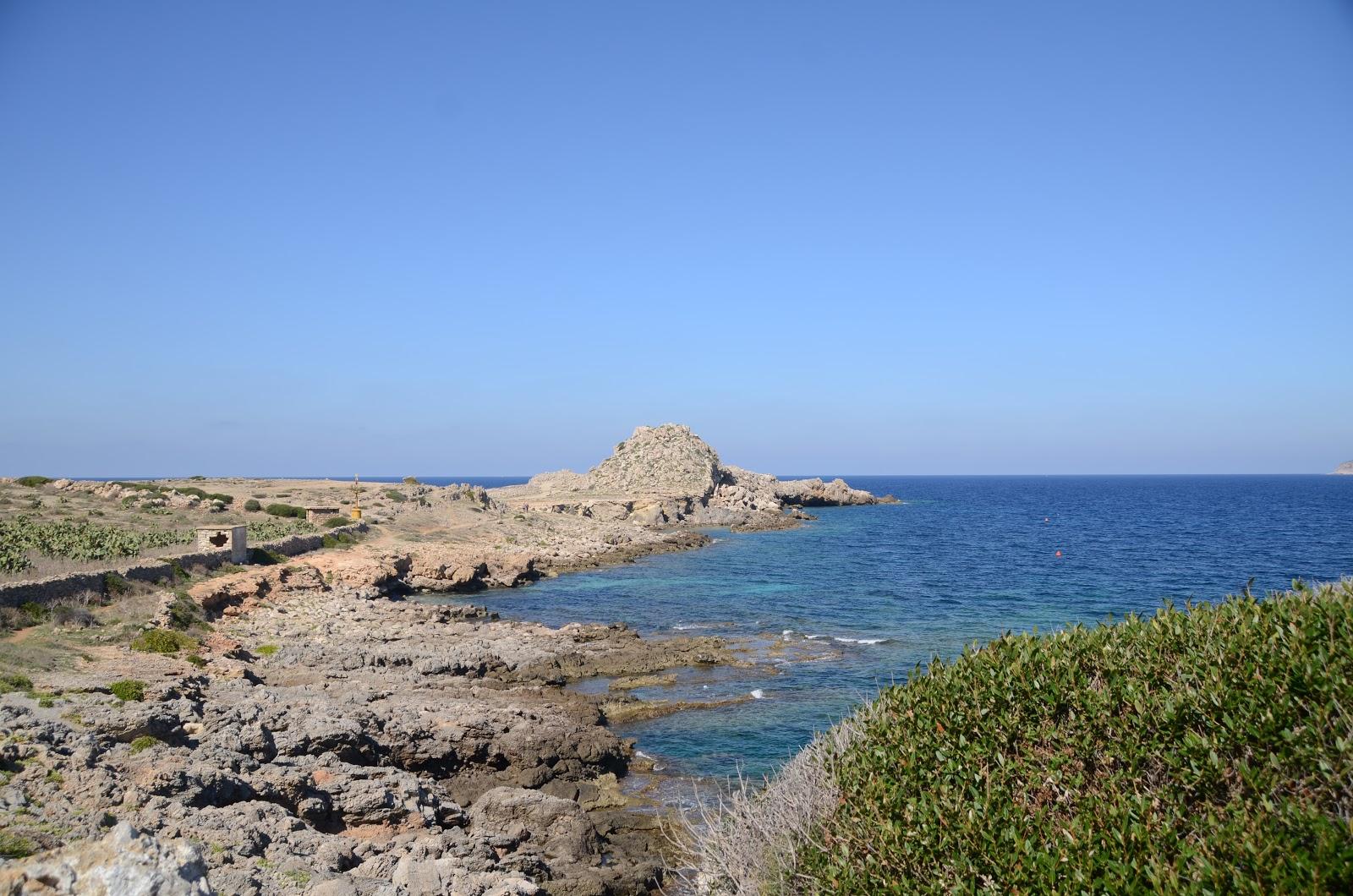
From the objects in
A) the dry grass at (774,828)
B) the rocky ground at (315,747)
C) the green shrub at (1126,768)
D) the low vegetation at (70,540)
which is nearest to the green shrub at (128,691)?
the rocky ground at (315,747)

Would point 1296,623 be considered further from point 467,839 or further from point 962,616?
point 962,616

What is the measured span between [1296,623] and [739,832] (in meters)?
7.10

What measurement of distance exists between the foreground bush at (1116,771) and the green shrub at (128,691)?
39.7 ft

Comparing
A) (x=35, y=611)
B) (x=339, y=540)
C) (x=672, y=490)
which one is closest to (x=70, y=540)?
(x=35, y=611)

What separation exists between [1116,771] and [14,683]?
18.7m

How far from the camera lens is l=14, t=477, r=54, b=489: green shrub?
2194 inches

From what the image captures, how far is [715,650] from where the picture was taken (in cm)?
3278

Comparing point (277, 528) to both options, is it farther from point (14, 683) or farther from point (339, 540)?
point (14, 683)

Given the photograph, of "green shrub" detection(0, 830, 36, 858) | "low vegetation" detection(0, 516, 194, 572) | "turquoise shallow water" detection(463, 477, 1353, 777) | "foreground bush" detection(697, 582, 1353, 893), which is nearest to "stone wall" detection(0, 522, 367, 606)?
"low vegetation" detection(0, 516, 194, 572)

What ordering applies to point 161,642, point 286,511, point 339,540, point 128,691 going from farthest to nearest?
point 286,511 < point 339,540 < point 161,642 < point 128,691

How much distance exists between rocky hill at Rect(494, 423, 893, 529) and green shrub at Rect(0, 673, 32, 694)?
218 feet

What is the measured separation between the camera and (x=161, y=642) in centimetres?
2252

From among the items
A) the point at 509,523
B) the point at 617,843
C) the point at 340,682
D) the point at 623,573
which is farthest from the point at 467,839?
the point at 509,523

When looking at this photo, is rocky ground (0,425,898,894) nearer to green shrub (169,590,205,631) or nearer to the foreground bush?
green shrub (169,590,205,631)
